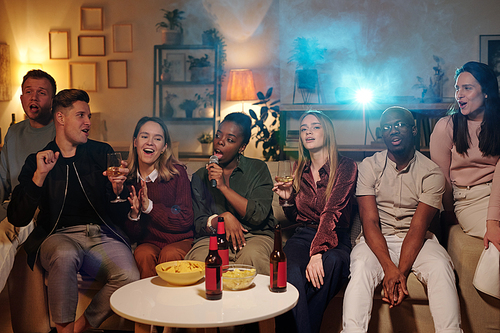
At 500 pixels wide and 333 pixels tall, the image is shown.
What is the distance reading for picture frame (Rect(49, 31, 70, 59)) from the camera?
105 inches

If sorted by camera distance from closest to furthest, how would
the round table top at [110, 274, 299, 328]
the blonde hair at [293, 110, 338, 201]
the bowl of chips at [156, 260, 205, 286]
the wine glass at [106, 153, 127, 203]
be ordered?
the round table top at [110, 274, 299, 328] → the bowl of chips at [156, 260, 205, 286] → the wine glass at [106, 153, 127, 203] → the blonde hair at [293, 110, 338, 201]

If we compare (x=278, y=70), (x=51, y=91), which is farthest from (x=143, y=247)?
(x=278, y=70)

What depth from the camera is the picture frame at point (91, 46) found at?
266 centimetres

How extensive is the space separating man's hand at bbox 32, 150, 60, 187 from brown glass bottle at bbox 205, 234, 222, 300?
4.46 feet

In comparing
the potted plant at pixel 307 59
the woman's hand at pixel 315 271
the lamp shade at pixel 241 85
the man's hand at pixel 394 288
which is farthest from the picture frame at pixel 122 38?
the man's hand at pixel 394 288

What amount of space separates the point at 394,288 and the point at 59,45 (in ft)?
7.70

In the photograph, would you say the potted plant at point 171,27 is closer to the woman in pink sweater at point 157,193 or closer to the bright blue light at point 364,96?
the woman in pink sweater at point 157,193

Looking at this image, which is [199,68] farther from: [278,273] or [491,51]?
[491,51]

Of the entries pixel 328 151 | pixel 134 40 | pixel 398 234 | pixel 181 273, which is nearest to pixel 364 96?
pixel 328 151

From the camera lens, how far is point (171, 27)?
2.66 m

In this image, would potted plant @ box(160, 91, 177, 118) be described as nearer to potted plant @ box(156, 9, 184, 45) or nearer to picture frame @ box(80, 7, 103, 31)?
potted plant @ box(156, 9, 184, 45)

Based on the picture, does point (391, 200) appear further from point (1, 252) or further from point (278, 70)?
point (1, 252)

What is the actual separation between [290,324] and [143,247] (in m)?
0.86

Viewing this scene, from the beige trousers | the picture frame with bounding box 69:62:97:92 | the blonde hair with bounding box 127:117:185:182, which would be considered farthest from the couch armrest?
the beige trousers
